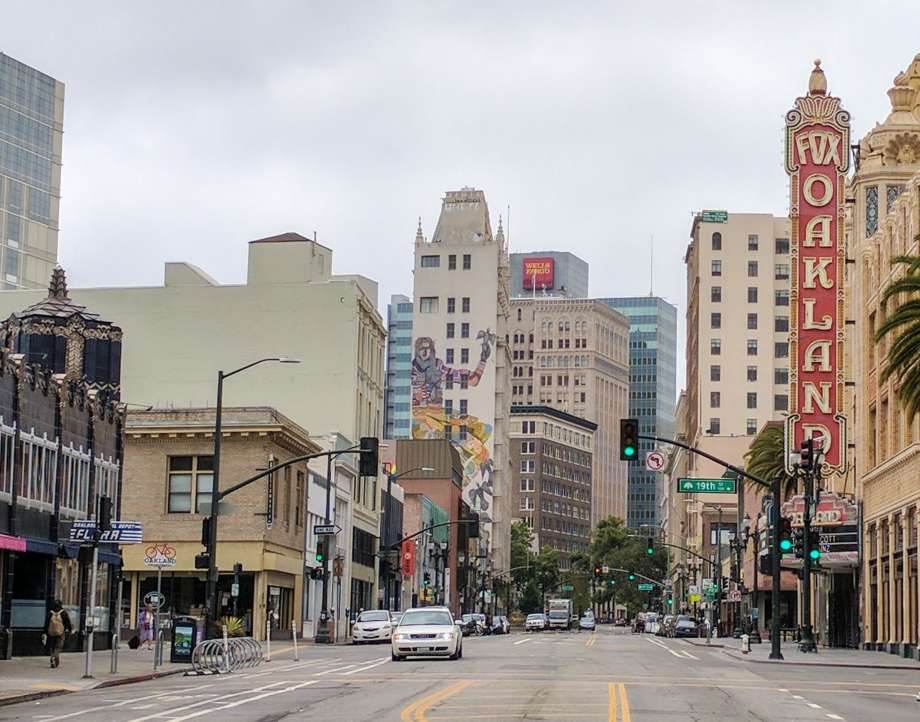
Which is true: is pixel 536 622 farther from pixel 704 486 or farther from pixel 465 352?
pixel 704 486

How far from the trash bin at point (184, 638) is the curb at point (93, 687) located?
1.89 metres

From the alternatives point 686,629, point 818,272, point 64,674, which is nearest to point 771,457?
point 818,272

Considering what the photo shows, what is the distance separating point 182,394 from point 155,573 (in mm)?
17812

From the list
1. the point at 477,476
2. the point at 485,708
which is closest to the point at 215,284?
the point at 485,708

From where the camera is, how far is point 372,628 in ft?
222

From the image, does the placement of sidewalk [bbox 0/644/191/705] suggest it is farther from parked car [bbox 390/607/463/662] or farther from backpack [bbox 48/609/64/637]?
parked car [bbox 390/607/463/662]

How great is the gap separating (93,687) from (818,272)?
1977 inches

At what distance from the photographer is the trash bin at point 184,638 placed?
42.3m

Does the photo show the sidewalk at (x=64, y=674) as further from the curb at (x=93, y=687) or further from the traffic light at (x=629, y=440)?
the traffic light at (x=629, y=440)

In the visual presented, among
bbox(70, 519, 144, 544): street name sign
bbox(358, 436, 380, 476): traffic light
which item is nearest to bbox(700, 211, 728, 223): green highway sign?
bbox(358, 436, 380, 476): traffic light

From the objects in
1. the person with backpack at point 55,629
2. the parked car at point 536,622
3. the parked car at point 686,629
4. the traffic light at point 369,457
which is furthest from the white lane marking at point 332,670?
the parked car at point 536,622

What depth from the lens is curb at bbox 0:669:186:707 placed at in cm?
2909

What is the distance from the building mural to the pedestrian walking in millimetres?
115770

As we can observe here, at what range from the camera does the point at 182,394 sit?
85562 millimetres
